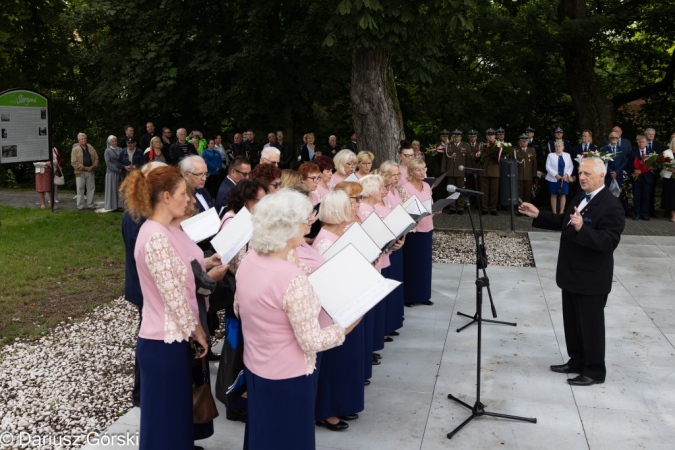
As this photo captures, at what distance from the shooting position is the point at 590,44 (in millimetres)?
19656

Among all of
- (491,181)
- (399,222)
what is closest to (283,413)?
(399,222)

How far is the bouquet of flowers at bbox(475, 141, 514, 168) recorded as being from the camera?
17.0 m

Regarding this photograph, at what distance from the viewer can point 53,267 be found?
431 inches

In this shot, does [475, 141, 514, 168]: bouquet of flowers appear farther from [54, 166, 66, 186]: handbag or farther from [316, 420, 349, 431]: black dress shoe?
[316, 420, 349, 431]: black dress shoe

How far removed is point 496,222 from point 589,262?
33.7ft

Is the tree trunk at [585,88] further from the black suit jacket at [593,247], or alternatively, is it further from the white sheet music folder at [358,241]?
the white sheet music folder at [358,241]

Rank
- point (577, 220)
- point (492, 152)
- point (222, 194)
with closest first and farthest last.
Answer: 1. point (577, 220)
2. point (222, 194)
3. point (492, 152)

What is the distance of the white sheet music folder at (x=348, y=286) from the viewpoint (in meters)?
3.74

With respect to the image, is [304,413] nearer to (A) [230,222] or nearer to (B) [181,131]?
(A) [230,222]

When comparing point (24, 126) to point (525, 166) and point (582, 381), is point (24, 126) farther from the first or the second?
point (582, 381)

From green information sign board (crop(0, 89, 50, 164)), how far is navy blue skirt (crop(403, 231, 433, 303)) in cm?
931

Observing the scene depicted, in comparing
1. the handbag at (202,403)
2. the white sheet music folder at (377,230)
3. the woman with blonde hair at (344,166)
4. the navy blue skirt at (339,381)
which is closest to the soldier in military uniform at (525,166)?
the woman with blonde hair at (344,166)

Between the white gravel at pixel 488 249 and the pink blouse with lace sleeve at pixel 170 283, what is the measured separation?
848cm

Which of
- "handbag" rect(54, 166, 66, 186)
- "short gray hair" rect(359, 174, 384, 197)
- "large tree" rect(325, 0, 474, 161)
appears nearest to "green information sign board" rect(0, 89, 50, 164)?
"handbag" rect(54, 166, 66, 186)
